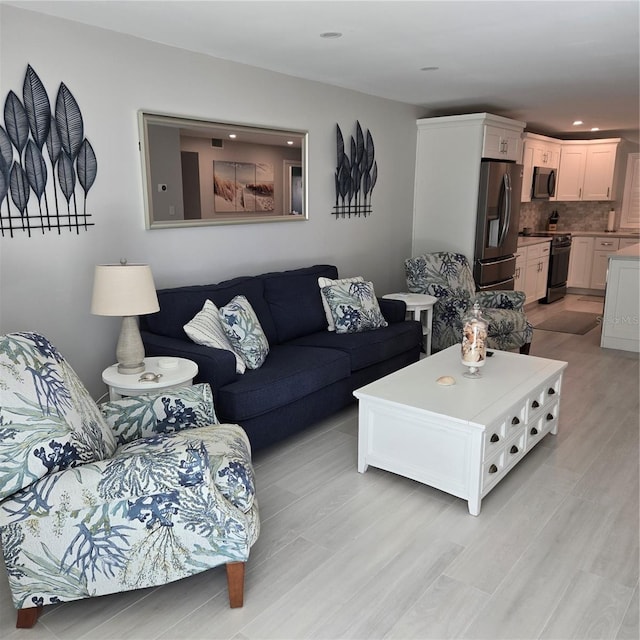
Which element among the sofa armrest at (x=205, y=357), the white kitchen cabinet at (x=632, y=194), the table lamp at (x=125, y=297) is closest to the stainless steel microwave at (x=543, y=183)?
the white kitchen cabinet at (x=632, y=194)

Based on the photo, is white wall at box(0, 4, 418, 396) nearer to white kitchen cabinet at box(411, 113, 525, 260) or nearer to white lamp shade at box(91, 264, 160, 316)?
white lamp shade at box(91, 264, 160, 316)

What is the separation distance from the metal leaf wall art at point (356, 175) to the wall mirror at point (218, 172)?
449 millimetres

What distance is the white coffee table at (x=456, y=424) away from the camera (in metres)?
2.55

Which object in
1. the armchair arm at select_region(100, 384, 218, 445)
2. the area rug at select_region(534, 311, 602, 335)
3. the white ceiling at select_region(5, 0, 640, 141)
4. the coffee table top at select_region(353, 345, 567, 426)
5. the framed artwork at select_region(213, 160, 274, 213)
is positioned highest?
the white ceiling at select_region(5, 0, 640, 141)

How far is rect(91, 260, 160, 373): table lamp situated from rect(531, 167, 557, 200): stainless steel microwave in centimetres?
597

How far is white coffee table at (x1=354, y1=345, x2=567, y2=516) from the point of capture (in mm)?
2555

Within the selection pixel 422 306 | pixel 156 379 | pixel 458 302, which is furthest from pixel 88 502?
pixel 458 302

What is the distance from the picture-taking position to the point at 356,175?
4.98 m

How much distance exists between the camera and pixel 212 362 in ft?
9.45

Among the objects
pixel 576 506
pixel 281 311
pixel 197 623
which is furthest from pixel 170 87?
pixel 576 506

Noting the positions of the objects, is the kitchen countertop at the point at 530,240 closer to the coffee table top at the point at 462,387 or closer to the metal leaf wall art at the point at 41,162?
the coffee table top at the point at 462,387

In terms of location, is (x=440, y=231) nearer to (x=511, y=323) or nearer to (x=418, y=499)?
(x=511, y=323)

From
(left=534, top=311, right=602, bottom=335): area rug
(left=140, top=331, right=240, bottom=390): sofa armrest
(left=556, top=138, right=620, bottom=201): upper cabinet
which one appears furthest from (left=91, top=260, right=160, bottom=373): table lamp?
(left=556, top=138, right=620, bottom=201): upper cabinet

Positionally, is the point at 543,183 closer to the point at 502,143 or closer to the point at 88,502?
the point at 502,143
